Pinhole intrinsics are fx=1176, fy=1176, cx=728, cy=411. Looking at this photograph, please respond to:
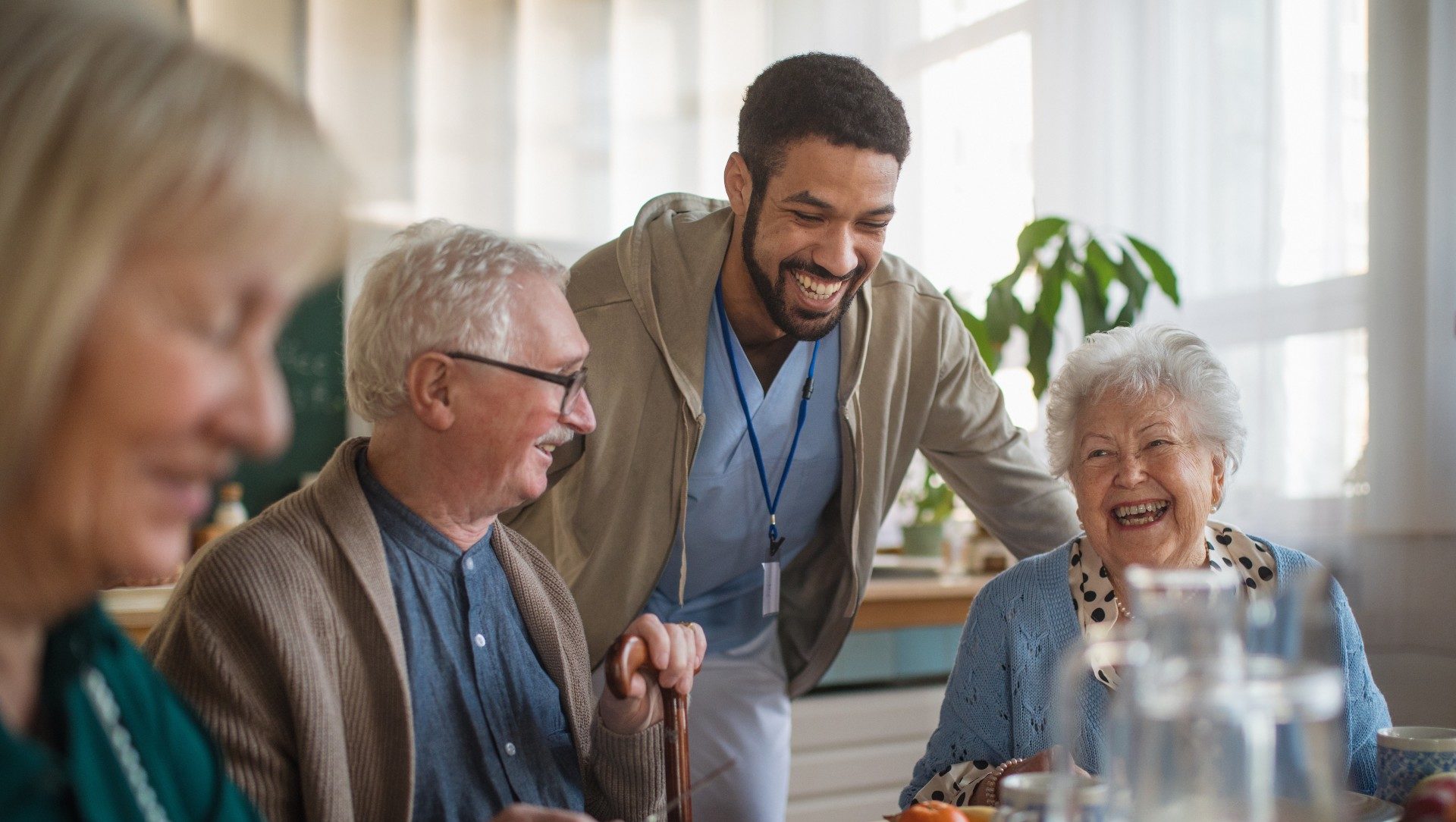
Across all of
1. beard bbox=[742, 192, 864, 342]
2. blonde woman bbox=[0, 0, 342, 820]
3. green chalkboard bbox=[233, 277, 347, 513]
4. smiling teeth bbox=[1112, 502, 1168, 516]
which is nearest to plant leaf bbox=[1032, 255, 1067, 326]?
beard bbox=[742, 192, 864, 342]

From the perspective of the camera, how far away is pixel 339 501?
133 centimetres

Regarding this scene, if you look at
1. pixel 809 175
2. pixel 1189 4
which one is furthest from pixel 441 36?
pixel 809 175

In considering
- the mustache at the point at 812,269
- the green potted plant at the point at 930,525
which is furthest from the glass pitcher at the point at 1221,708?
the green potted plant at the point at 930,525

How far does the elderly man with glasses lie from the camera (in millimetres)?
1221

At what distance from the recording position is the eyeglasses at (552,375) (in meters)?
1.38

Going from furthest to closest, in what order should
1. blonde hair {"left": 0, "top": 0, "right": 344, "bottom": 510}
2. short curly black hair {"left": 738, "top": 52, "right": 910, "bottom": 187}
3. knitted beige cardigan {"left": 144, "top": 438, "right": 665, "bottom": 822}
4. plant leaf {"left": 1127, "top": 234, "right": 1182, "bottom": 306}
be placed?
plant leaf {"left": 1127, "top": 234, "right": 1182, "bottom": 306}, short curly black hair {"left": 738, "top": 52, "right": 910, "bottom": 187}, knitted beige cardigan {"left": 144, "top": 438, "right": 665, "bottom": 822}, blonde hair {"left": 0, "top": 0, "right": 344, "bottom": 510}

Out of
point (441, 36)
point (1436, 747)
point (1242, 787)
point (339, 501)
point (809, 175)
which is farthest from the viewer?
point (441, 36)

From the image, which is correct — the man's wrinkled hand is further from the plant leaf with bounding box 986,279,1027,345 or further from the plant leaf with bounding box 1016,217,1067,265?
the plant leaf with bounding box 1016,217,1067,265

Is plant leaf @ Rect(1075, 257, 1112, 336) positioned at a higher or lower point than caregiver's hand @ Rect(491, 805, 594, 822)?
higher

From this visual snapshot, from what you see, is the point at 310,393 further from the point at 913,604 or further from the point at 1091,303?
the point at 1091,303

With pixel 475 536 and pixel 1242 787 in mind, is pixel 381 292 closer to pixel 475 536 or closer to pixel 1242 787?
pixel 475 536

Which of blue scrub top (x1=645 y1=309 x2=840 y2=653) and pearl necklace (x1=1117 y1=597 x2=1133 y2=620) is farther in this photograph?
blue scrub top (x1=645 y1=309 x2=840 y2=653)

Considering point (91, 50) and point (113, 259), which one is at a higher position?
point (91, 50)

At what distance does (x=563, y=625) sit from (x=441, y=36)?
3779 mm
